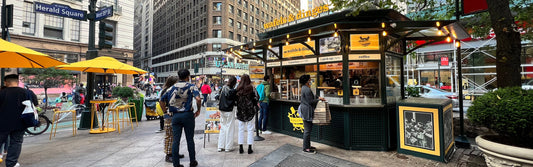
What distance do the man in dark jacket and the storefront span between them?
490 cm

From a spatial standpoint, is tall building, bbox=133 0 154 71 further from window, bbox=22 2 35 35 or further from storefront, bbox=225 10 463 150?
storefront, bbox=225 10 463 150

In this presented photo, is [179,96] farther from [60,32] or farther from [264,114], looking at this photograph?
[60,32]

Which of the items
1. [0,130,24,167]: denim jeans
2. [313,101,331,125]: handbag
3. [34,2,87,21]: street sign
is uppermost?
[34,2,87,21]: street sign

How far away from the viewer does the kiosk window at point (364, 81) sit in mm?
5348

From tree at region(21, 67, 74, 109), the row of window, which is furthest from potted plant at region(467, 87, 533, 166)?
the row of window

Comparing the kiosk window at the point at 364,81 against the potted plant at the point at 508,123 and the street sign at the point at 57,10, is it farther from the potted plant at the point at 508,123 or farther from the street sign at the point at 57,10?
the street sign at the point at 57,10

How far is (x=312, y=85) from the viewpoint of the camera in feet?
21.9

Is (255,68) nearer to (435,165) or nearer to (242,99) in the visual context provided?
(242,99)

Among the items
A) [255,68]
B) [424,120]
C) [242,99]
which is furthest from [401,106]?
[255,68]

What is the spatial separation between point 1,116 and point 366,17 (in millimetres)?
7436

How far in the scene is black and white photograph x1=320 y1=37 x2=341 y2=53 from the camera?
18.2ft

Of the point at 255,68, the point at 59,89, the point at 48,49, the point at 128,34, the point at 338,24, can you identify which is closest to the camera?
the point at 338,24

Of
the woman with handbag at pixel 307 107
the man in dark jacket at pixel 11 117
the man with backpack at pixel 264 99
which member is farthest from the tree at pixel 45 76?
the woman with handbag at pixel 307 107

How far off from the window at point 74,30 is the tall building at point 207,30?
1665 cm
